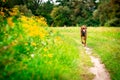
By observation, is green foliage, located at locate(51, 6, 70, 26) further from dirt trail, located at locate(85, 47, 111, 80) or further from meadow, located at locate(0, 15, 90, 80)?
meadow, located at locate(0, 15, 90, 80)

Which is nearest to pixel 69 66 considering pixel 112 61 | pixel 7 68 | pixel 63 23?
pixel 112 61

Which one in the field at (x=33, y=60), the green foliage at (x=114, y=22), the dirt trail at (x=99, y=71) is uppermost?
the field at (x=33, y=60)

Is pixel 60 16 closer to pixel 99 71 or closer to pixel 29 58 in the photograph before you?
pixel 99 71

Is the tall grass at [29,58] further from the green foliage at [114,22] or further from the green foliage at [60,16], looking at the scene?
the green foliage at [60,16]

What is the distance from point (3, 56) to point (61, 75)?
7.70 feet

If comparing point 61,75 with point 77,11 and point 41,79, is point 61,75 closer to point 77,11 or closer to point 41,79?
point 41,79

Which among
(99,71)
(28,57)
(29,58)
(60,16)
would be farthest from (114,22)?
(29,58)

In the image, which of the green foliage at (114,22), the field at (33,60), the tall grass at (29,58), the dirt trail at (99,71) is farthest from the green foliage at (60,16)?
the tall grass at (29,58)

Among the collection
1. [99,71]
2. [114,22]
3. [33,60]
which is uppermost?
[33,60]

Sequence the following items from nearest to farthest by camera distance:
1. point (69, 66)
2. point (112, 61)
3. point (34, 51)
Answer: point (34, 51) < point (69, 66) < point (112, 61)

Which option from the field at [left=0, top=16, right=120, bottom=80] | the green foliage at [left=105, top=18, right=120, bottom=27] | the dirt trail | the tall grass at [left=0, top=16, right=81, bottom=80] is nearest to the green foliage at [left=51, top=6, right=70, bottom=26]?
the green foliage at [left=105, top=18, right=120, bottom=27]

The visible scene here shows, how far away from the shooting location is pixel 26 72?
8289 mm

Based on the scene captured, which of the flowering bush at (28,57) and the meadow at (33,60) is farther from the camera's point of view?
the meadow at (33,60)

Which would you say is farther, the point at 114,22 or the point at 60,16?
the point at 60,16
